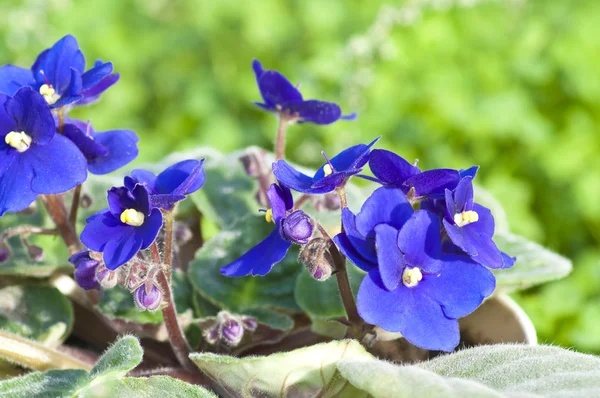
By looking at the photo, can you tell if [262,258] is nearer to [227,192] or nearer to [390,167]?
[390,167]

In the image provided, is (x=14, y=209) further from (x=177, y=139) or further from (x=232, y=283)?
(x=177, y=139)

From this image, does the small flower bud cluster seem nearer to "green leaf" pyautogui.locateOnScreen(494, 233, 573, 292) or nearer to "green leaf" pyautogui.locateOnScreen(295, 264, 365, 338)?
"green leaf" pyautogui.locateOnScreen(295, 264, 365, 338)

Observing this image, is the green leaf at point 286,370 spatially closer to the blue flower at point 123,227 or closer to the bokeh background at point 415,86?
the blue flower at point 123,227

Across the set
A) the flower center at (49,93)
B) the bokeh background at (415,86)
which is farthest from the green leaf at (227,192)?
the bokeh background at (415,86)

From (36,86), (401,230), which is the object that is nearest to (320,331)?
(401,230)

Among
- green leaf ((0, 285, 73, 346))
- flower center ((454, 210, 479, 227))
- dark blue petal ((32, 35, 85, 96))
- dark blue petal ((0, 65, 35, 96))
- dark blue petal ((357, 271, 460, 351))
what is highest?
dark blue petal ((32, 35, 85, 96))

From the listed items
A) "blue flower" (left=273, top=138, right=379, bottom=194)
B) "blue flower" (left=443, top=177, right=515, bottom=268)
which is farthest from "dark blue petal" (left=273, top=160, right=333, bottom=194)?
"blue flower" (left=443, top=177, right=515, bottom=268)

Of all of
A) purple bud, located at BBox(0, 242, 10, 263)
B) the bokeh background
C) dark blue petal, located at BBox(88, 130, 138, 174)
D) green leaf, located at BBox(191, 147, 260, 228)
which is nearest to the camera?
dark blue petal, located at BBox(88, 130, 138, 174)
